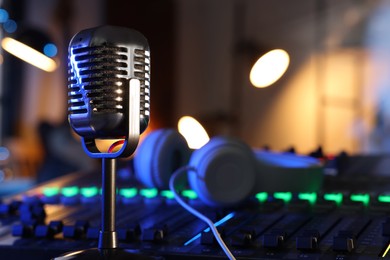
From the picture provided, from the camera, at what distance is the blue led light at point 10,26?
1.25 metres

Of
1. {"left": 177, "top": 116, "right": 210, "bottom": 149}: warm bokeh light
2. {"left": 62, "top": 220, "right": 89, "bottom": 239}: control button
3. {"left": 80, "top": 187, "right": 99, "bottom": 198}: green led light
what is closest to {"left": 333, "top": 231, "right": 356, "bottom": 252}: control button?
{"left": 62, "top": 220, "right": 89, "bottom": 239}: control button

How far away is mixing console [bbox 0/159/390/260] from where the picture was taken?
0.54m

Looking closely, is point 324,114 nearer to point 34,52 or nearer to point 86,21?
point 86,21

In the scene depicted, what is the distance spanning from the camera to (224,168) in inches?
29.1

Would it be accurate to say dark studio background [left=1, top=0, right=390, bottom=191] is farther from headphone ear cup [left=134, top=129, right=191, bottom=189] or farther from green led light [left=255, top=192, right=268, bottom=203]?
green led light [left=255, top=192, right=268, bottom=203]

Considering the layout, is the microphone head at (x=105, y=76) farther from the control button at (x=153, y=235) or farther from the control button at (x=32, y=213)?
the control button at (x=32, y=213)

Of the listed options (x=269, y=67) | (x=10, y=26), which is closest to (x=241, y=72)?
(x=10, y=26)

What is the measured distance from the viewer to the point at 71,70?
1.67 ft

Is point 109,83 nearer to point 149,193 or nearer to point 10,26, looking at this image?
point 149,193

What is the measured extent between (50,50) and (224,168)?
23.5 inches

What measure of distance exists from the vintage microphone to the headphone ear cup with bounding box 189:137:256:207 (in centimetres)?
24

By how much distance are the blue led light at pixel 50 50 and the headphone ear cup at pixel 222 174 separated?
550mm

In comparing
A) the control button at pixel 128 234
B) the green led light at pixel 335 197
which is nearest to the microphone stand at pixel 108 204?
the control button at pixel 128 234

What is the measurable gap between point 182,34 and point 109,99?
511 cm
